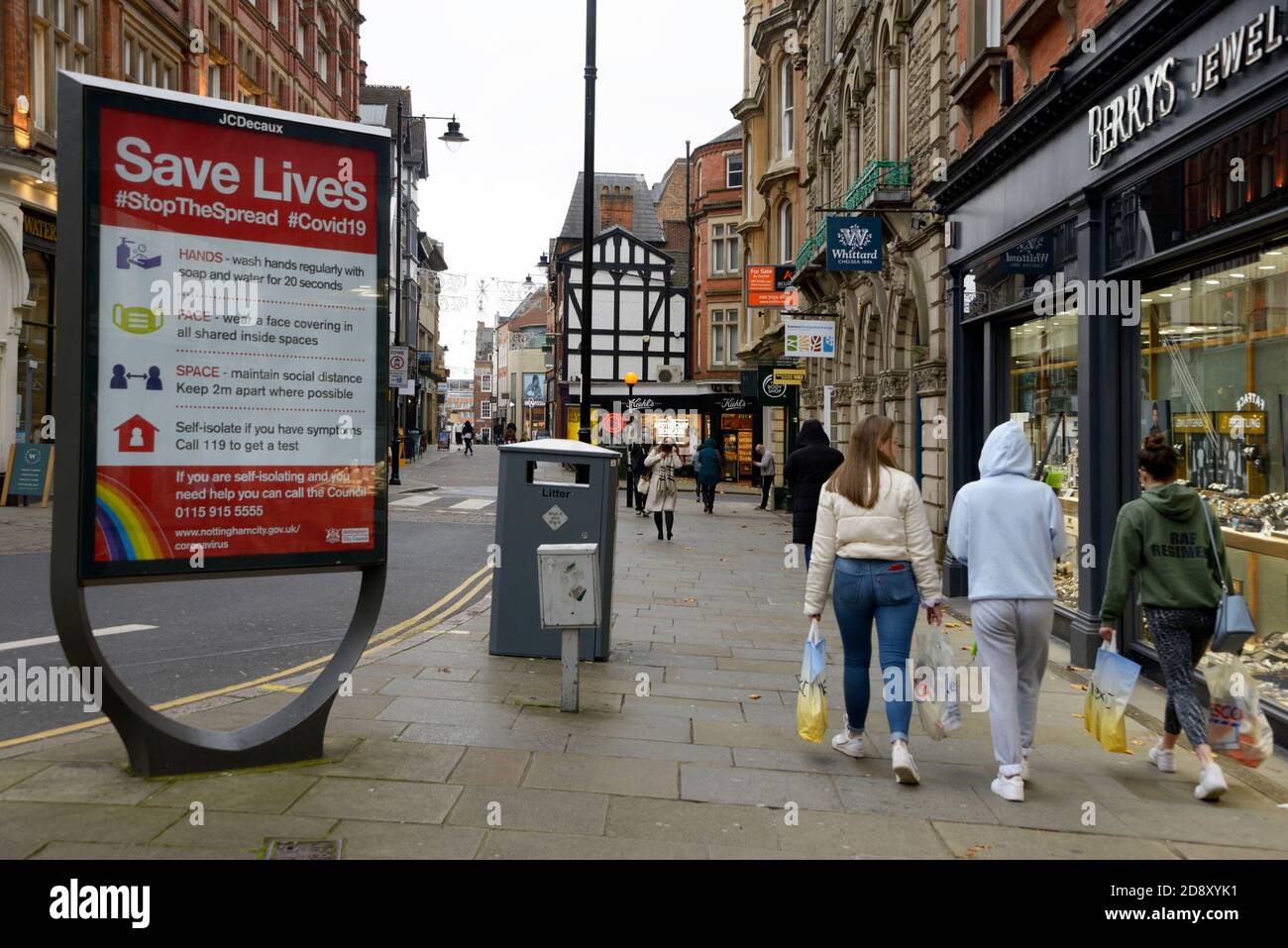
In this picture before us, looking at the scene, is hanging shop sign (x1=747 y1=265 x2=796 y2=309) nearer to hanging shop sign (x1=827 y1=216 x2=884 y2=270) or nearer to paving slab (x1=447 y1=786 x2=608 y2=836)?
hanging shop sign (x1=827 y1=216 x2=884 y2=270)

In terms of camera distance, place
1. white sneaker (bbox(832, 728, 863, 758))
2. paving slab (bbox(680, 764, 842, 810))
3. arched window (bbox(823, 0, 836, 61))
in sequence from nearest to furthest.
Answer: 1. paving slab (bbox(680, 764, 842, 810))
2. white sneaker (bbox(832, 728, 863, 758))
3. arched window (bbox(823, 0, 836, 61))

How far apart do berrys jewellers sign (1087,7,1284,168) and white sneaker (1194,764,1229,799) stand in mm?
4001

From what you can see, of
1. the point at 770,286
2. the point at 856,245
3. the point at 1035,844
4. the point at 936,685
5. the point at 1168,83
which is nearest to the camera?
the point at 1035,844

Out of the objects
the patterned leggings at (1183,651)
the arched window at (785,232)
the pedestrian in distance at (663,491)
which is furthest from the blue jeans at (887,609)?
the arched window at (785,232)

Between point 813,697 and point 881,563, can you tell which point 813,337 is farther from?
point 813,697

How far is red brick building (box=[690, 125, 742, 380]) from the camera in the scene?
43906mm

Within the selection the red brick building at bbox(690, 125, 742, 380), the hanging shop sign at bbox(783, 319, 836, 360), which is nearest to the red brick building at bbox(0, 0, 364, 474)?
the hanging shop sign at bbox(783, 319, 836, 360)

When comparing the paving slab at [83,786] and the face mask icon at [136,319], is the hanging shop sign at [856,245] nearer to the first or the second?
the face mask icon at [136,319]

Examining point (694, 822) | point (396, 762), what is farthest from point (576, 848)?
point (396, 762)

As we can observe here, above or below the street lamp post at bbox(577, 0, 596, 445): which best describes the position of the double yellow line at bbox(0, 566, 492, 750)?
below

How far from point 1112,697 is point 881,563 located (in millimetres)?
1344

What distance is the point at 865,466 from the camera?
18.8 feet

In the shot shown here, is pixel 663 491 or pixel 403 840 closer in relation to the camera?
pixel 403 840

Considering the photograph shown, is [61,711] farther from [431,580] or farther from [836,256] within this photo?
[836,256]
